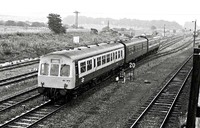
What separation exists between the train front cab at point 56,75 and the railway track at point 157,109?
416 centimetres

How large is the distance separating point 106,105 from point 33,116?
4.42m

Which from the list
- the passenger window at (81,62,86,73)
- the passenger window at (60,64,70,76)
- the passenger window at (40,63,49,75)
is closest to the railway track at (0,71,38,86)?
the passenger window at (40,63,49,75)

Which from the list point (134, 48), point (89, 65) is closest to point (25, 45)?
point (134, 48)

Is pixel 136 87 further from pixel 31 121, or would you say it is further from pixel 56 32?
pixel 56 32

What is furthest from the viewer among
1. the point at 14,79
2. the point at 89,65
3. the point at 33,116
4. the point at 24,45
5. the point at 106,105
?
the point at 24,45

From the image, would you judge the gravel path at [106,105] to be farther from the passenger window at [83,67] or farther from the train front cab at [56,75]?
the passenger window at [83,67]

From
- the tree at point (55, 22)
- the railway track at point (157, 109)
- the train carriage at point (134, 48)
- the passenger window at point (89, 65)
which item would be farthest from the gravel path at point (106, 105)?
the tree at point (55, 22)

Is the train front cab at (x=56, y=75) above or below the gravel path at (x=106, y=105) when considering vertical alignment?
above

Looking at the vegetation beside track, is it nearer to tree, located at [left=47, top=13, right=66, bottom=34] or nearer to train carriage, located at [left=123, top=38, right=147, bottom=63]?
tree, located at [left=47, top=13, right=66, bottom=34]

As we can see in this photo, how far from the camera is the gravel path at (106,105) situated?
14398 mm

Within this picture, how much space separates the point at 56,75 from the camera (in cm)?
1681

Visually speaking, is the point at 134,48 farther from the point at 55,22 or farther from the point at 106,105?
the point at 55,22

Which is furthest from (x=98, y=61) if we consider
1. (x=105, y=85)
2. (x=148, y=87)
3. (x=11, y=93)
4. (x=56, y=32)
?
(x=56, y=32)

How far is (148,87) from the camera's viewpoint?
74.6ft
